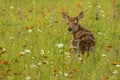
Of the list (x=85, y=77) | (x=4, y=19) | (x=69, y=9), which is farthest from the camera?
(x=69, y=9)

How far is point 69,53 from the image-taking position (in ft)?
28.9

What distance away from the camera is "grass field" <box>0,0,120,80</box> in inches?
291

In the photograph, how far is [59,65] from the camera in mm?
8164

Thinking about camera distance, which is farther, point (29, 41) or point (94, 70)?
point (29, 41)

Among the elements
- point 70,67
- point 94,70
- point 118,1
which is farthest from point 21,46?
point 118,1

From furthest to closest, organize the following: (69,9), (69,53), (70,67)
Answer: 1. (69,9)
2. (69,53)
3. (70,67)

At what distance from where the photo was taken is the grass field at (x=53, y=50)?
7402mm

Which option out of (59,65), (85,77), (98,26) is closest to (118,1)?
(98,26)

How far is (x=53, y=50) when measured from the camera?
9258 millimetres

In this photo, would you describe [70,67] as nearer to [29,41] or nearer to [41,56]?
[41,56]

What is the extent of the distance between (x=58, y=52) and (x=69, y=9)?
636 cm

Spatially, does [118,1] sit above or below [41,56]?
above

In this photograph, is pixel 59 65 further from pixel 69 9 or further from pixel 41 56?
pixel 69 9

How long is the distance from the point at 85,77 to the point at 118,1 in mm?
7592
